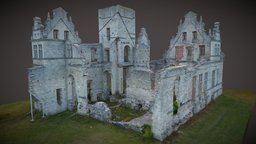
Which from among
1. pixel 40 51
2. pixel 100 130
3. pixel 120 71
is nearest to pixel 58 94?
pixel 40 51

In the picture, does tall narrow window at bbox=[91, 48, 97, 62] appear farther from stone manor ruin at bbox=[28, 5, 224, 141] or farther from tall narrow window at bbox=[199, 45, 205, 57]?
tall narrow window at bbox=[199, 45, 205, 57]

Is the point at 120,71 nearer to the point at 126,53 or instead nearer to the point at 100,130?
the point at 126,53

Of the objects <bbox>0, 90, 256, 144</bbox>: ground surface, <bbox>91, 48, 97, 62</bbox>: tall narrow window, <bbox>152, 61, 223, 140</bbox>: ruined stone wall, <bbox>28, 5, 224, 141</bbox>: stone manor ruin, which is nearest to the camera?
<bbox>152, 61, 223, 140</bbox>: ruined stone wall

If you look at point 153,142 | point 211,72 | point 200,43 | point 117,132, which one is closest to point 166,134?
point 153,142

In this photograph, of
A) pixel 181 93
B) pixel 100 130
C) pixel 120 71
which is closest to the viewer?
pixel 100 130

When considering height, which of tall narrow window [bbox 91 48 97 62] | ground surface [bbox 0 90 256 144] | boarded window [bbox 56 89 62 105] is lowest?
ground surface [bbox 0 90 256 144]

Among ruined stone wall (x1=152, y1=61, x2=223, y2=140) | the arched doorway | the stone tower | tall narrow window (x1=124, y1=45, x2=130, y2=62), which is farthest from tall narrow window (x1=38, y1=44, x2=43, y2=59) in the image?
ruined stone wall (x1=152, y1=61, x2=223, y2=140)
